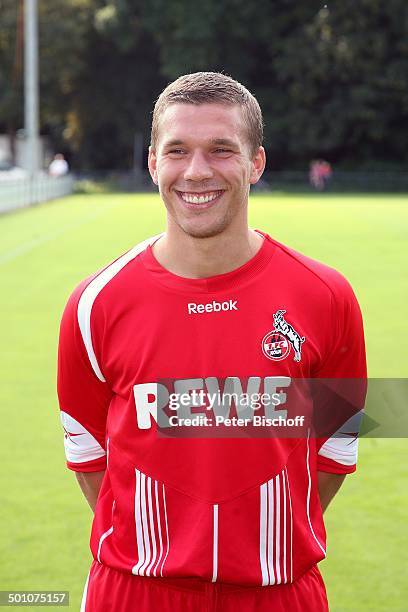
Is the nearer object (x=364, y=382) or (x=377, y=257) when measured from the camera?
(x=364, y=382)

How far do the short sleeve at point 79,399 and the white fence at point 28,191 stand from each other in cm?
2776

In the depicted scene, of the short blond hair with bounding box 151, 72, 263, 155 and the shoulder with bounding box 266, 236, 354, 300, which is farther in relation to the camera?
the shoulder with bounding box 266, 236, 354, 300

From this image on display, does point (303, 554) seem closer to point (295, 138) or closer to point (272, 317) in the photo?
point (272, 317)

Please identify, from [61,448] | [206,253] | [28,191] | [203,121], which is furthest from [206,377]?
[28,191]

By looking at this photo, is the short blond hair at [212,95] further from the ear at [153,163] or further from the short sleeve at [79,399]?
the short sleeve at [79,399]

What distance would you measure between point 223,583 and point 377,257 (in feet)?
56.4

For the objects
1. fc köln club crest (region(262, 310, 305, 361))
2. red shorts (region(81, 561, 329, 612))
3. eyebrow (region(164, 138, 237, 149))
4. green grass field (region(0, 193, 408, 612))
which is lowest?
green grass field (region(0, 193, 408, 612))

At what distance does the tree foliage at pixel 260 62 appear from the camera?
2076 inches

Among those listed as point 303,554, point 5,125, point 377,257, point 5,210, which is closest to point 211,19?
point 5,125

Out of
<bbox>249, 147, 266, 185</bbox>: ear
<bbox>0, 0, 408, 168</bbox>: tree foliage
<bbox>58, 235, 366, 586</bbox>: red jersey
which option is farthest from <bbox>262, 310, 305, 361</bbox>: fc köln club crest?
<bbox>0, 0, 408, 168</bbox>: tree foliage

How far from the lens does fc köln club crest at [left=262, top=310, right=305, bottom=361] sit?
2.92m

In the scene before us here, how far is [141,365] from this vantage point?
2.95 metres

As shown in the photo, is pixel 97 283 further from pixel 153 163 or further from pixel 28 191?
pixel 28 191

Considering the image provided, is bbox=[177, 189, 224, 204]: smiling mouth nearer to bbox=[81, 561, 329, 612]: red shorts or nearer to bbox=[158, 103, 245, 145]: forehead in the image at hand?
bbox=[158, 103, 245, 145]: forehead
